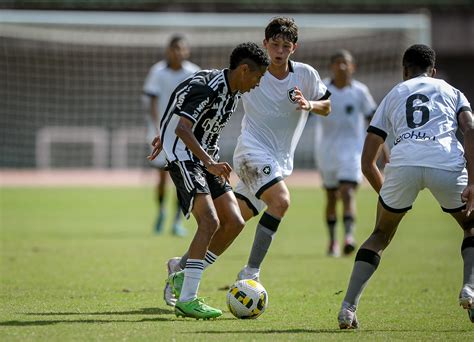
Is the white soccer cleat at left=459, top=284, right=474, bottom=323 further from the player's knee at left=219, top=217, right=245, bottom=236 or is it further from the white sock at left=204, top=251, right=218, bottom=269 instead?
the white sock at left=204, top=251, right=218, bottom=269

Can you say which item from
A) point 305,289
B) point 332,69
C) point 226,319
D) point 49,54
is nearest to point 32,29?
point 49,54

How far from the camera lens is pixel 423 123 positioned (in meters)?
7.53

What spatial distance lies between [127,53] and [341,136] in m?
11.3

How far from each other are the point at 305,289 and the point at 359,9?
26833 mm

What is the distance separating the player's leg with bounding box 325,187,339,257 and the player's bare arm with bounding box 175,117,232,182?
6515 mm

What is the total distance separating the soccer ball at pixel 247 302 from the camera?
317 inches

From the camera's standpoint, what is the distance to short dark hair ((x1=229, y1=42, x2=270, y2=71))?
811 cm

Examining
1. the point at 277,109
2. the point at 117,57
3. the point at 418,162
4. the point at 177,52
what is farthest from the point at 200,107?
the point at 117,57

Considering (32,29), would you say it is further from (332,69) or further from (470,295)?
(470,295)

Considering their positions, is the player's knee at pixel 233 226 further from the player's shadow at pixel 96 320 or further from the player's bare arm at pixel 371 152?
the player's bare arm at pixel 371 152

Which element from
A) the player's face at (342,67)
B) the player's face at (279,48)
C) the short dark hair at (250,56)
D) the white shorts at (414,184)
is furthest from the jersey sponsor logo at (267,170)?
the player's face at (342,67)

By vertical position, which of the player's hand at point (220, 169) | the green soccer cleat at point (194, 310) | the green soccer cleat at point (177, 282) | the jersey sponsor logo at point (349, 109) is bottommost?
the green soccer cleat at point (194, 310)

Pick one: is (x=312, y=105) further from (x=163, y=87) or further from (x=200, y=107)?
(x=163, y=87)

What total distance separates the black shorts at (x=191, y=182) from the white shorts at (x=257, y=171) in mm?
741
